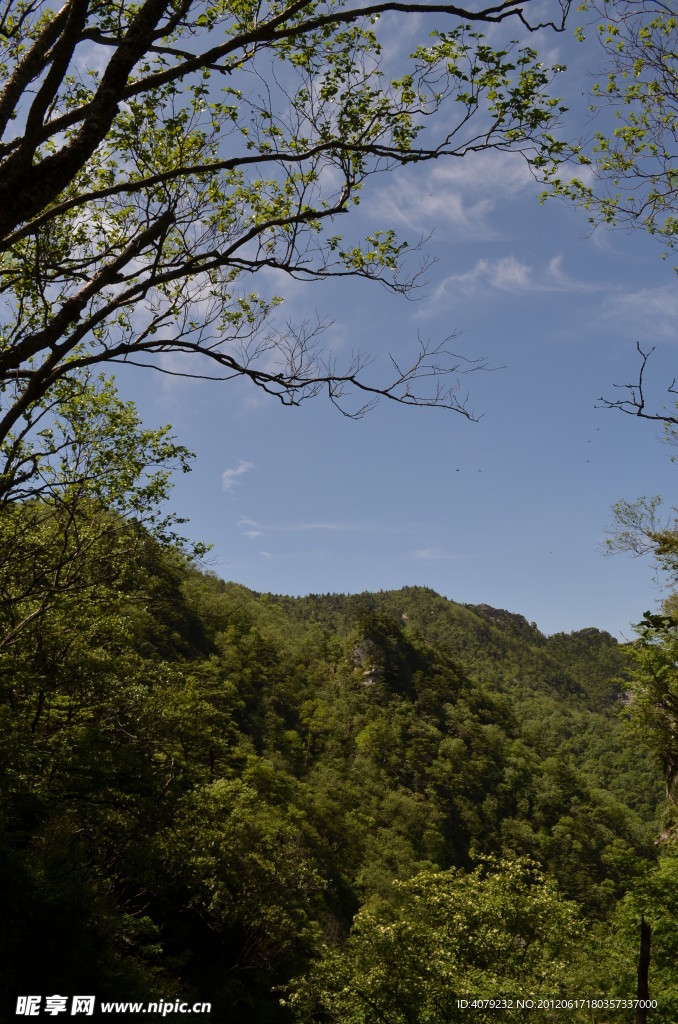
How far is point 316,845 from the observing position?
42.0 m

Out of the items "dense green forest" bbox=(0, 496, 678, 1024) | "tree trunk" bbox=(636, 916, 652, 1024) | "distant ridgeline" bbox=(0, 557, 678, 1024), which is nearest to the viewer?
"tree trunk" bbox=(636, 916, 652, 1024)

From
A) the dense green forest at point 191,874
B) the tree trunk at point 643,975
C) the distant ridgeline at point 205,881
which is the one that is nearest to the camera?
the tree trunk at point 643,975

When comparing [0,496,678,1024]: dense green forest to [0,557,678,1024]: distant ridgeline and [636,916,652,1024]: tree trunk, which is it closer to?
[0,557,678,1024]: distant ridgeline

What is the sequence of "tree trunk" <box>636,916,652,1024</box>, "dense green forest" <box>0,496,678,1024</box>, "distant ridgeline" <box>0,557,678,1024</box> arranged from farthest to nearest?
"distant ridgeline" <box>0,557,678,1024</box>, "dense green forest" <box>0,496,678,1024</box>, "tree trunk" <box>636,916,652,1024</box>

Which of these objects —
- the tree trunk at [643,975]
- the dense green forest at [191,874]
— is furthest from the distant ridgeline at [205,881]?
the tree trunk at [643,975]

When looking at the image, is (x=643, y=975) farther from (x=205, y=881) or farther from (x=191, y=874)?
(x=191, y=874)

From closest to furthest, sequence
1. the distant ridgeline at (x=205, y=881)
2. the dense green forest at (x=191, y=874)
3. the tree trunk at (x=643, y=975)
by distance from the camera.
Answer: the tree trunk at (x=643, y=975) → the dense green forest at (x=191, y=874) → the distant ridgeline at (x=205, y=881)

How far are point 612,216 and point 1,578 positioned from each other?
11914 millimetres

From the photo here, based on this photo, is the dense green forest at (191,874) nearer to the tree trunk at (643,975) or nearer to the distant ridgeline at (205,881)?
the distant ridgeline at (205,881)

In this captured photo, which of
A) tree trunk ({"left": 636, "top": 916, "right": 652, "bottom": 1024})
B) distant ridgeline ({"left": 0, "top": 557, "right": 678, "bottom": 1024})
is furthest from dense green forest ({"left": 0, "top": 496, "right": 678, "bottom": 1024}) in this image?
tree trunk ({"left": 636, "top": 916, "right": 652, "bottom": 1024})

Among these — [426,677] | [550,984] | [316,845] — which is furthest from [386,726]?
[550,984]

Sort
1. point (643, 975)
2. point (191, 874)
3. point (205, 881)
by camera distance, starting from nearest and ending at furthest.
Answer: point (643, 975) → point (205, 881) → point (191, 874)

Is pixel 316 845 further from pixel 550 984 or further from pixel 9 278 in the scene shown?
pixel 9 278

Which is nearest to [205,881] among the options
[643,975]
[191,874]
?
[191,874]
